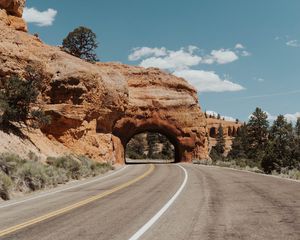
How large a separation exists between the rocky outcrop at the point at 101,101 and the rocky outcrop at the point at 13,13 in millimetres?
153

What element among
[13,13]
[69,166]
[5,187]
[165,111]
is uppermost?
[13,13]

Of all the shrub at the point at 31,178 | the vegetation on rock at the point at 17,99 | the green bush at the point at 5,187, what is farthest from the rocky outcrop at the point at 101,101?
the green bush at the point at 5,187

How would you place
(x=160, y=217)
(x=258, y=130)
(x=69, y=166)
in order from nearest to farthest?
1. (x=160, y=217)
2. (x=69, y=166)
3. (x=258, y=130)

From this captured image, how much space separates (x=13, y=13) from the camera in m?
42.4

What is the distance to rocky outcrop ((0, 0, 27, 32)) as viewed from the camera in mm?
40588

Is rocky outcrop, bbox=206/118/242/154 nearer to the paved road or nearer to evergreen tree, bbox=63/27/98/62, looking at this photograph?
evergreen tree, bbox=63/27/98/62

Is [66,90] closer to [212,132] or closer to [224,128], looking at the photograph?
[212,132]

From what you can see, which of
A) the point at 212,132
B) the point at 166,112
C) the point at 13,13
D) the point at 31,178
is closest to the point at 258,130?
the point at 166,112

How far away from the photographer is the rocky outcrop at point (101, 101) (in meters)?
38.0

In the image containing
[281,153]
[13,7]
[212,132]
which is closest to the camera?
[13,7]

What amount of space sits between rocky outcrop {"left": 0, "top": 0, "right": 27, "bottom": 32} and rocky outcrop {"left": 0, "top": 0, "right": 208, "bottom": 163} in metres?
0.15

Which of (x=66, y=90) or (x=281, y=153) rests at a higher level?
(x=66, y=90)

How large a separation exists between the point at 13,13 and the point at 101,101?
43.2ft

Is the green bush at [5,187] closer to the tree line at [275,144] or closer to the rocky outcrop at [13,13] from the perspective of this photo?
the tree line at [275,144]
